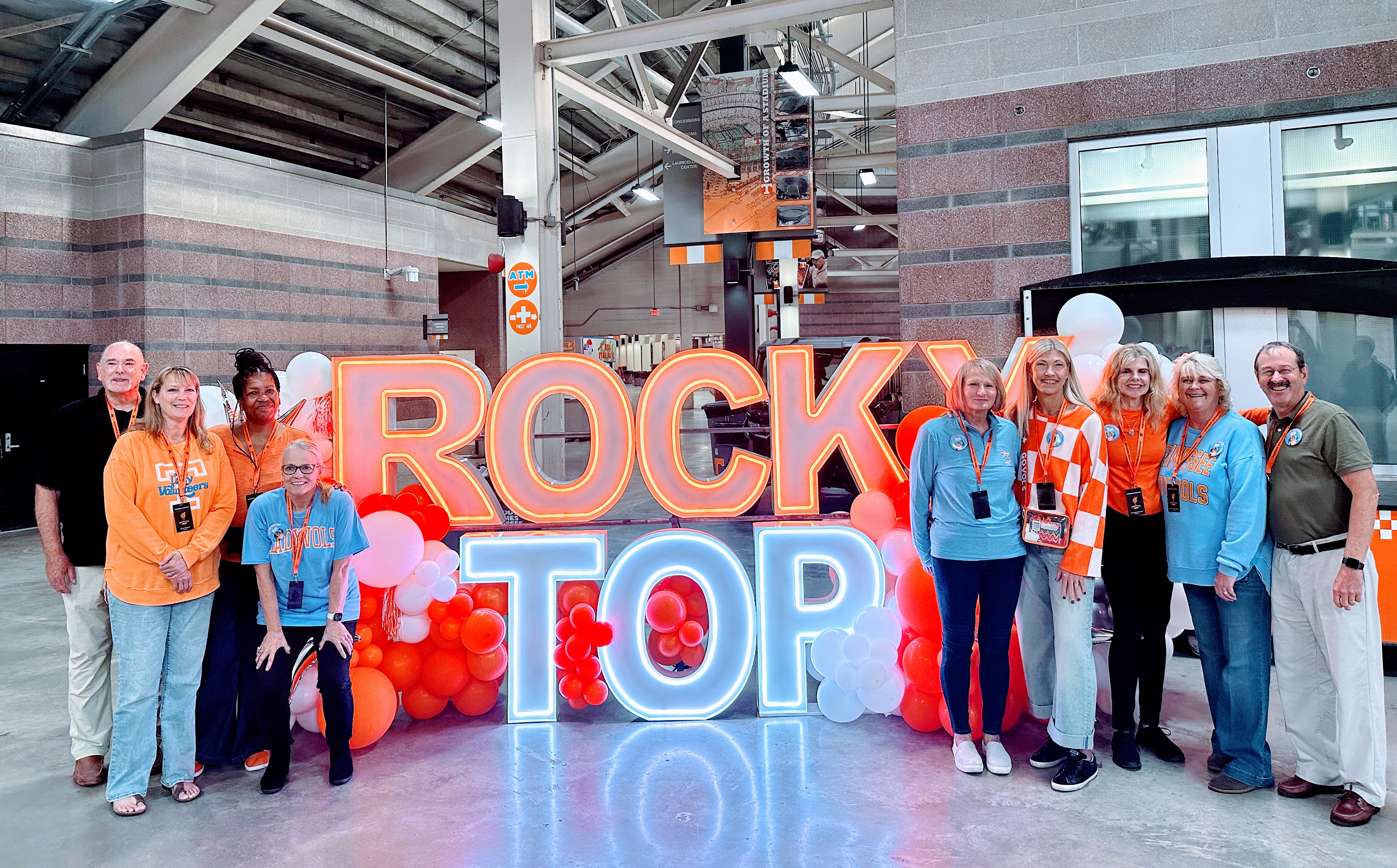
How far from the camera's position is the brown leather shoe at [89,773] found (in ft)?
11.6

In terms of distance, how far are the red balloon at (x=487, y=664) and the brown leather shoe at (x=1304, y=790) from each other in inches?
126

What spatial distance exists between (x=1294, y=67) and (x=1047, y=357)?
2.84 metres

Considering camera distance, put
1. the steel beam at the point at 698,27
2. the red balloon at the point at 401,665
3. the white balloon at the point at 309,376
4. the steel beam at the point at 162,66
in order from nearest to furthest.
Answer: the red balloon at the point at 401,665, the white balloon at the point at 309,376, the steel beam at the point at 698,27, the steel beam at the point at 162,66

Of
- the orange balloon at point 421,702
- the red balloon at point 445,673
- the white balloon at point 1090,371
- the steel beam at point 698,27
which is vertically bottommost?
the orange balloon at point 421,702

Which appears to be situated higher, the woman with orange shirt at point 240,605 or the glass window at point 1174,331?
the glass window at point 1174,331

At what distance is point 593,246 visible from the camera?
25.2 metres

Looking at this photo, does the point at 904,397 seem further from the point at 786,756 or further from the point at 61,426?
the point at 61,426

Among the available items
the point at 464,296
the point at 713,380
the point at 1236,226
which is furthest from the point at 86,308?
the point at 1236,226

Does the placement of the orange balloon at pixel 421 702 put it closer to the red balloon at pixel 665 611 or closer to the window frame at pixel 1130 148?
the red balloon at pixel 665 611

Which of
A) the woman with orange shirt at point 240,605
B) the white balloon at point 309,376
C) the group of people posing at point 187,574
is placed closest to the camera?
the group of people posing at point 187,574

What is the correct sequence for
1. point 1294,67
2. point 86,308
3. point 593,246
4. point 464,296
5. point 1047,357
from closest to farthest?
point 1047,357
point 1294,67
point 86,308
point 464,296
point 593,246

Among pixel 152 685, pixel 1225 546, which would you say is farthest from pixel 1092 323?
pixel 152 685

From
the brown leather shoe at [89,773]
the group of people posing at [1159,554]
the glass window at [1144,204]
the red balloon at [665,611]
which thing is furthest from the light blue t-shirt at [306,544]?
the glass window at [1144,204]

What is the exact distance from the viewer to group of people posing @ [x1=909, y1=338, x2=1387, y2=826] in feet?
10.0
